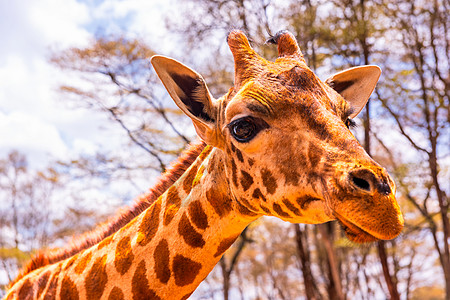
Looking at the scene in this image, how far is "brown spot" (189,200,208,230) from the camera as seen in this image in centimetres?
307

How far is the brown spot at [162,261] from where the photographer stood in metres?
3.06

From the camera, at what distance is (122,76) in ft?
55.6

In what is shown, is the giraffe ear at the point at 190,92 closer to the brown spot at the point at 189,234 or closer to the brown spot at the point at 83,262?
the brown spot at the point at 189,234

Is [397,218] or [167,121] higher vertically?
[167,121]

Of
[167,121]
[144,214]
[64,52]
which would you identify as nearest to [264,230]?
[167,121]

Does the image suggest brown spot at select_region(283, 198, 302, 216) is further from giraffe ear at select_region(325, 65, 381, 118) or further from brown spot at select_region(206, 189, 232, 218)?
giraffe ear at select_region(325, 65, 381, 118)

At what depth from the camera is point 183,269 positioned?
305cm

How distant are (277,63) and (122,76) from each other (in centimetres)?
1478

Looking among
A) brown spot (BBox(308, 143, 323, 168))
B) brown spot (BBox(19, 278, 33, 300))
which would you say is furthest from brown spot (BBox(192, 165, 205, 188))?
brown spot (BBox(19, 278, 33, 300))

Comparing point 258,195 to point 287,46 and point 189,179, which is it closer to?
point 189,179

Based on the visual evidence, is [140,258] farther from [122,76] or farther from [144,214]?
[122,76]

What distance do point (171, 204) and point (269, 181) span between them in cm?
98

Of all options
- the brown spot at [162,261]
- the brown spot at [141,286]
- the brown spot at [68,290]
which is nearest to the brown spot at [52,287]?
the brown spot at [68,290]

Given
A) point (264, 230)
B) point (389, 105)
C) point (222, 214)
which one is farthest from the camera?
point (264, 230)
